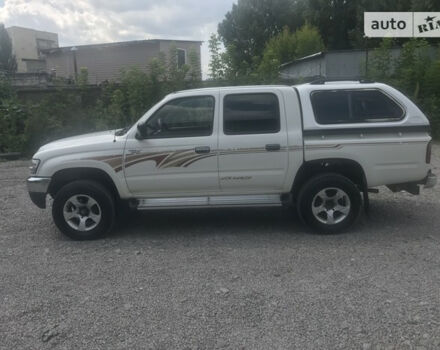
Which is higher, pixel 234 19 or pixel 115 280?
pixel 234 19

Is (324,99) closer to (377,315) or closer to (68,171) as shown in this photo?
(377,315)

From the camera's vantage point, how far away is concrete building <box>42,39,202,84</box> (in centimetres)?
3222

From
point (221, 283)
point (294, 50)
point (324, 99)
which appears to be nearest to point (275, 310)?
point (221, 283)

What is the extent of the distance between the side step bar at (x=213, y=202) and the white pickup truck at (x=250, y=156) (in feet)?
0.04

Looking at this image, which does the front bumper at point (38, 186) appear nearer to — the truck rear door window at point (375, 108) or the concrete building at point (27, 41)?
the truck rear door window at point (375, 108)

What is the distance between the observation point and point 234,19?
4941 centimetres

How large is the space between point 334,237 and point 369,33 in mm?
12510

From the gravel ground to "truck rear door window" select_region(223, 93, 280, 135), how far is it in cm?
136

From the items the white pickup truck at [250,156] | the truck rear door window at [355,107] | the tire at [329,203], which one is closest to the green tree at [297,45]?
the truck rear door window at [355,107]

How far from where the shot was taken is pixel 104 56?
33.8m

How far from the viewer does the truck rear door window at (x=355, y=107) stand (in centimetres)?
576

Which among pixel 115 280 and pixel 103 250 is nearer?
pixel 115 280

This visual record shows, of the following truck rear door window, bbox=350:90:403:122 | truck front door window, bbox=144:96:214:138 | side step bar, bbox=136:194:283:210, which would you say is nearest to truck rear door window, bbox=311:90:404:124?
truck rear door window, bbox=350:90:403:122

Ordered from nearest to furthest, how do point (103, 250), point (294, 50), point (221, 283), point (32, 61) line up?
point (221, 283) < point (103, 250) < point (294, 50) < point (32, 61)
